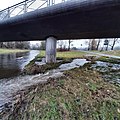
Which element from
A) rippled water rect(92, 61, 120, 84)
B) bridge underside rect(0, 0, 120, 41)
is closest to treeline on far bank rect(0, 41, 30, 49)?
bridge underside rect(0, 0, 120, 41)

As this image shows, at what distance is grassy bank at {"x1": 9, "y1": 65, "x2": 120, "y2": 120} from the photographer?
637 cm

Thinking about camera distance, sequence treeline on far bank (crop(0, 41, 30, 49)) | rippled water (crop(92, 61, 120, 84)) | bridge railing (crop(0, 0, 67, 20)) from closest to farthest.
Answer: rippled water (crop(92, 61, 120, 84)) < bridge railing (crop(0, 0, 67, 20)) < treeline on far bank (crop(0, 41, 30, 49))

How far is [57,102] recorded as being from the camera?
698cm

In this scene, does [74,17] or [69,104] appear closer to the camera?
[69,104]

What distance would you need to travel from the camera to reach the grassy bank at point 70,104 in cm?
637

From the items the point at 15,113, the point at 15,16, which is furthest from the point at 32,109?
the point at 15,16

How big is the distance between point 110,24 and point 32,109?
34.4ft

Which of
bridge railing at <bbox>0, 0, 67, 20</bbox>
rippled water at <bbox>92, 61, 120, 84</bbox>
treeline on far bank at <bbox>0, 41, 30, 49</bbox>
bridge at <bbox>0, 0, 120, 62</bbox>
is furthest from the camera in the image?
treeline on far bank at <bbox>0, 41, 30, 49</bbox>

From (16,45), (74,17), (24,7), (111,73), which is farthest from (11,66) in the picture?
(16,45)

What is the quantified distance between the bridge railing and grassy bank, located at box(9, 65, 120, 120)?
26.8 ft

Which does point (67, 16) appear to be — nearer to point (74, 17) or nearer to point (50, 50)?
point (74, 17)

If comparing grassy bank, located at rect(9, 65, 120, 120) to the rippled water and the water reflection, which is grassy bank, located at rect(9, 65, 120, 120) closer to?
the rippled water

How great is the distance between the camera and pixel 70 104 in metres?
6.91

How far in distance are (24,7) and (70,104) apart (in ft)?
A: 39.2
